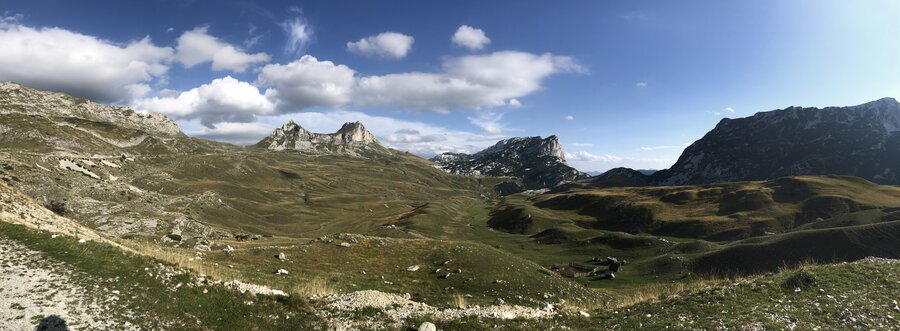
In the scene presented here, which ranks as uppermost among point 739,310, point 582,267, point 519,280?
point 739,310

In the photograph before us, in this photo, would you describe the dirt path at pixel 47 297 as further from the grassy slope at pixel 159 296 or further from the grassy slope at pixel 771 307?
the grassy slope at pixel 771 307

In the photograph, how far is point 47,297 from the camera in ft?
61.3

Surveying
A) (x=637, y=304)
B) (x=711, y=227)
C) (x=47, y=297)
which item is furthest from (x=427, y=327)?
(x=711, y=227)

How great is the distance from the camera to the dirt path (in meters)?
17.2

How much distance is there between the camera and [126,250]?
25797 millimetres

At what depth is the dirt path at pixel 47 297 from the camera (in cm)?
1723

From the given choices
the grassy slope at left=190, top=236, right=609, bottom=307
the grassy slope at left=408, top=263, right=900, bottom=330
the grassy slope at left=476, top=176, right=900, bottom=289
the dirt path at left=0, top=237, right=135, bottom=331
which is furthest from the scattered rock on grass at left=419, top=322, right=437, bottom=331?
the grassy slope at left=476, top=176, right=900, bottom=289

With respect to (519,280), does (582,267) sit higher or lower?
lower

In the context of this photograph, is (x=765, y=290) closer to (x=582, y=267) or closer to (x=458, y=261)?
(x=458, y=261)

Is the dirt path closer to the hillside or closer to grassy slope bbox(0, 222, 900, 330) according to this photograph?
the hillside

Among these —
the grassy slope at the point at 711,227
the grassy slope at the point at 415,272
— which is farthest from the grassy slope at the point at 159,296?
the grassy slope at the point at 711,227

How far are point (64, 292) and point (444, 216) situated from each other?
15268 cm

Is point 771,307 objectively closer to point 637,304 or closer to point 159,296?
point 637,304

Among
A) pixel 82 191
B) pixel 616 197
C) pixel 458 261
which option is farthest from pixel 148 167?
pixel 616 197
